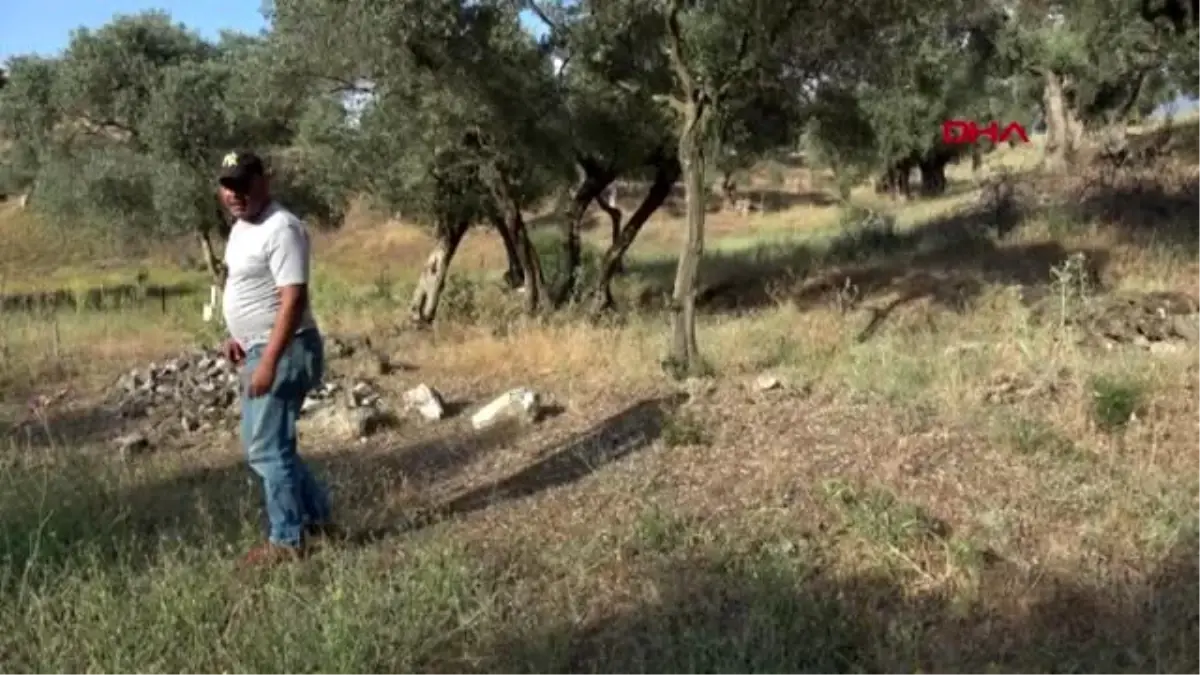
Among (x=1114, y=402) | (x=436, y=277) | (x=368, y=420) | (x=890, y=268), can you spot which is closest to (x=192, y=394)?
(x=368, y=420)

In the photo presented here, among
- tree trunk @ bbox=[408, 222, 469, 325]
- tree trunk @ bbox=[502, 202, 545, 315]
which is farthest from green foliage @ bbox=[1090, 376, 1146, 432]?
tree trunk @ bbox=[408, 222, 469, 325]

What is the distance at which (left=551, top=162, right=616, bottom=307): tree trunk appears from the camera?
14117 millimetres

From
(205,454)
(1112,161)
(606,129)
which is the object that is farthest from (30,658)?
(1112,161)

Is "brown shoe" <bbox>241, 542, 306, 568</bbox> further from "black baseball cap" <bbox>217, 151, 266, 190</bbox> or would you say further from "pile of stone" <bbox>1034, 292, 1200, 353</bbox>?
"pile of stone" <bbox>1034, 292, 1200, 353</bbox>

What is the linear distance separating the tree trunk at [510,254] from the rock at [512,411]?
657cm

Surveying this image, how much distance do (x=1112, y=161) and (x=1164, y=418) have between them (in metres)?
13.8

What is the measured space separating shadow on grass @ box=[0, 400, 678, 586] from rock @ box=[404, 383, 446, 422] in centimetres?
63

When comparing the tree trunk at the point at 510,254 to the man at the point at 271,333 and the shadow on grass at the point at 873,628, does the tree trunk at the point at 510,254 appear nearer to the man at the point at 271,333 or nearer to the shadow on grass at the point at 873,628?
the man at the point at 271,333

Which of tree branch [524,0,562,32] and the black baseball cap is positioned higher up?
tree branch [524,0,562,32]

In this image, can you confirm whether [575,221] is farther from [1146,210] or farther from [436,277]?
[1146,210]

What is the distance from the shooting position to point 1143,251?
12203 mm

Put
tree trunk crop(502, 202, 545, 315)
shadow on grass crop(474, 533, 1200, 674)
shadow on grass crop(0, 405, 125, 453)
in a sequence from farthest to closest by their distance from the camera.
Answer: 1. tree trunk crop(502, 202, 545, 315)
2. shadow on grass crop(0, 405, 125, 453)
3. shadow on grass crop(474, 533, 1200, 674)

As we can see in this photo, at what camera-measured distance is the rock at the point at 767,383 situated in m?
7.24

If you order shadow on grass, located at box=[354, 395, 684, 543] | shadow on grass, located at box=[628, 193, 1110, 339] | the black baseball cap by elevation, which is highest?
the black baseball cap
